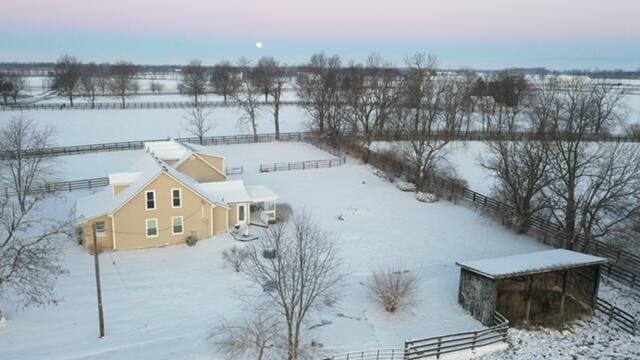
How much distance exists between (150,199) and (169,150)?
9.78 m

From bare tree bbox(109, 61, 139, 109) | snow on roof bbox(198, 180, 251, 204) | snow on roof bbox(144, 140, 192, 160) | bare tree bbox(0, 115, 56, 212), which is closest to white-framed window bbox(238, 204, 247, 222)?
snow on roof bbox(198, 180, 251, 204)

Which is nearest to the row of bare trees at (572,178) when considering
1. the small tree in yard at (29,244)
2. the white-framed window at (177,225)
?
the white-framed window at (177,225)

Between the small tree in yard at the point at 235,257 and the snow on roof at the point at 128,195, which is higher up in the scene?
the snow on roof at the point at 128,195

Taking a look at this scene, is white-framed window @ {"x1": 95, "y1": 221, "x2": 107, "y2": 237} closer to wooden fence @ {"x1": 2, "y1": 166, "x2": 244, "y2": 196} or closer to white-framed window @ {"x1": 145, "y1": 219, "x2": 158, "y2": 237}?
white-framed window @ {"x1": 145, "y1": 219, "x2": 158, "y2": 237}

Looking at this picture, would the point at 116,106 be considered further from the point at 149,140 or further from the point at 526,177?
the point at 526,177

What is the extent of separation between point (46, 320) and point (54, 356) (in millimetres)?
2687

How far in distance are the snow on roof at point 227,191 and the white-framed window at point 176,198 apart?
1574 mm

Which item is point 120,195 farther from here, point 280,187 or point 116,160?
point 116,160

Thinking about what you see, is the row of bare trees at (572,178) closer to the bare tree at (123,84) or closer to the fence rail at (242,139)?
the fence rail at (242,139)

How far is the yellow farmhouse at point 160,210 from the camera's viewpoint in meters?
24.0

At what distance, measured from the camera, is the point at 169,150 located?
110ft

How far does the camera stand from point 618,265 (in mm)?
23781

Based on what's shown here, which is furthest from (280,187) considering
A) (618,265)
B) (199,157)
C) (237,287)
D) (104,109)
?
(104,109)

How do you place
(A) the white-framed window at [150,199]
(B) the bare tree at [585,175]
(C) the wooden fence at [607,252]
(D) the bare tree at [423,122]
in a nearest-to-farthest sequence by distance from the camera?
(C) the wooden fence at [607,252], (B) the bare tree at [585,175], (A) the white-framed window at [150,199], (D) the bare tree at [423,122]
